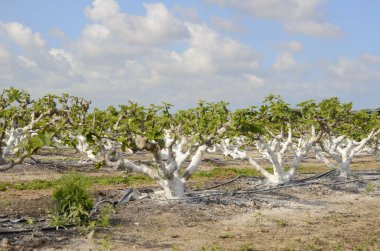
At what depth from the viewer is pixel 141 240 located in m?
12.1

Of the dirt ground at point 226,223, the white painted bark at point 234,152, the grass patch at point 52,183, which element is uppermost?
the white painted bark at point 234,152

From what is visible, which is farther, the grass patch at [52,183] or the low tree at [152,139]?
the grass patch at [52,183]

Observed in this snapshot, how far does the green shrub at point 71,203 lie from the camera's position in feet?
42.9

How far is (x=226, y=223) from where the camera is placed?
571 inches

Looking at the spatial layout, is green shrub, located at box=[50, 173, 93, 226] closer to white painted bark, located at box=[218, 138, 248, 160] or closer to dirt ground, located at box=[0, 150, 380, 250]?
dirt ground, located at box=[0, 150, 380, 250]

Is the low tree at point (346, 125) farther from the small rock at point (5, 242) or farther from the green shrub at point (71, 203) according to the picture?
the small rock at point (5, 242)

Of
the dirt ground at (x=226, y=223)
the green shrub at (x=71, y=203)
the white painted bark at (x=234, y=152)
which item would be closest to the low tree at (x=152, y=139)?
the dirt ground at (x=226, y=223)

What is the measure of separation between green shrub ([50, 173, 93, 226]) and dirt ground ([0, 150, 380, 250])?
42 cm

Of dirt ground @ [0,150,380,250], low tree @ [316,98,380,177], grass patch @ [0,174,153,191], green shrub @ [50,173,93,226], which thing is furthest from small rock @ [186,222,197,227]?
low tree @ [316,98,380,177]

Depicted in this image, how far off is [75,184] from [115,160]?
3.83m

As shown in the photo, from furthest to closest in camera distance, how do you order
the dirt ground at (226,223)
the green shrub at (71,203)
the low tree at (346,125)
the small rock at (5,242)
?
1. the low tree at (346,125)
2. the green shrub at (71,203)
3. the dirt ground at (226,223)
4. the small rock at (5,242)

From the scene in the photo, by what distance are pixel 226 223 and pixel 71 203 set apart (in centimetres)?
471

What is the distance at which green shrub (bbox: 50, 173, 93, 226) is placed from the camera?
42.9 feet

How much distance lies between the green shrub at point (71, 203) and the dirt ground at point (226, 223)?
42 centimetres
